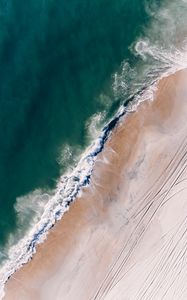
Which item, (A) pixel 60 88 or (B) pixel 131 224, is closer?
(B) pixel 131 224

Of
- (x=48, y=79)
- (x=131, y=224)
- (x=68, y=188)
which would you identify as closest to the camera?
(x=131, y=224)

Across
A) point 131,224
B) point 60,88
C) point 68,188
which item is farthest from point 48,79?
point 131,224

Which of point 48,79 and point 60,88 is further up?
point 48,79

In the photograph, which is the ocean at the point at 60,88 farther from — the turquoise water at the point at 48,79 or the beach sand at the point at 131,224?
the beach sand at the point at 131,224

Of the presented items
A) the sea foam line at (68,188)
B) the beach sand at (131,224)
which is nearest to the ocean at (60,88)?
the sea foam line at (68,188)

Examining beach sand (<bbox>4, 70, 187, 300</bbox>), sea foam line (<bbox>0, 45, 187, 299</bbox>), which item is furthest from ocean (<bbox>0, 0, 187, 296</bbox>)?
beach sand (<bbox>4, 70, 187, 300</bbox>)

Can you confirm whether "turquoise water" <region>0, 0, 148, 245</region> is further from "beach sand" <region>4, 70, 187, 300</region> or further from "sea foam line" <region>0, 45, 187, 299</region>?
"beach sand" <region>4, 70, 187, 300</region>

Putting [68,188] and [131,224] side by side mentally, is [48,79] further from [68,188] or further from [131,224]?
[131,224]
